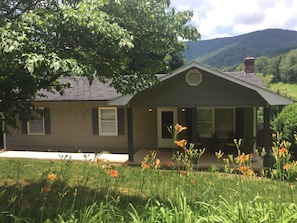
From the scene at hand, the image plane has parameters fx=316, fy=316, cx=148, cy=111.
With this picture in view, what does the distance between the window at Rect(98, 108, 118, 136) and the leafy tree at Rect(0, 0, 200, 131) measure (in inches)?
280

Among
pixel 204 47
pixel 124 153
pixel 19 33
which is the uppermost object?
pixel 204 47

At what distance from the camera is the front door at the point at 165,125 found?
13938mm

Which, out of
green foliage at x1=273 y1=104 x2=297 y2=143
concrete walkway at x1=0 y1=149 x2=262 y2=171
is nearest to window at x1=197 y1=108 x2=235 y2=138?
concrete walkway at x1=0 y1=149 x2=262 y2=171

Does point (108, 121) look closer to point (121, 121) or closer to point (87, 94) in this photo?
point (121, 121)

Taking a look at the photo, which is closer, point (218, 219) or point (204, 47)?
point (218, 219)

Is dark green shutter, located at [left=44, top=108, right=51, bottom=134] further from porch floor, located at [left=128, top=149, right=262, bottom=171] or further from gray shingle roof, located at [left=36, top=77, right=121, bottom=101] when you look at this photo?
porch floor, located at [left=128, top=149, right=262, bottom=171]

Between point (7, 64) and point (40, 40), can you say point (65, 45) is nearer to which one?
point (40, 40)

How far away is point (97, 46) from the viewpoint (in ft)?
17.3

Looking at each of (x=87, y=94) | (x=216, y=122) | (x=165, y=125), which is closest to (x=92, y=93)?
(x=87, y=94)

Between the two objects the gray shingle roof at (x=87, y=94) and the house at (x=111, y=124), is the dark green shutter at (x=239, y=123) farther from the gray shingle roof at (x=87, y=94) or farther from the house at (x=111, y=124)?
the gray shingle roof at (x=87, y=94)

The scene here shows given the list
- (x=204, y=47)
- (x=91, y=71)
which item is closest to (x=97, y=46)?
(x=91, y=71)

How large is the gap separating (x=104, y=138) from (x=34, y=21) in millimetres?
10242

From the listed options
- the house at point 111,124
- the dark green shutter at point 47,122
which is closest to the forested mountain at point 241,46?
the house at point 111,124

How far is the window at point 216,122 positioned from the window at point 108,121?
149 inches
